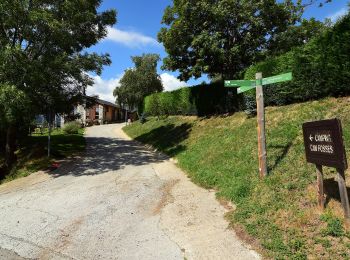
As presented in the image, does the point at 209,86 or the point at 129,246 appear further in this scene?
the point at 209,86

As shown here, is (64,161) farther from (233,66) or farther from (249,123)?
(233,66)

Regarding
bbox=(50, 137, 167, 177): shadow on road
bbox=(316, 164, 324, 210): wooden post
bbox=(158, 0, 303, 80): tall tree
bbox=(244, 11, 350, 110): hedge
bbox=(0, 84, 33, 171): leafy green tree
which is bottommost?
bbox=(50, 137, 167, 177): shadow on road

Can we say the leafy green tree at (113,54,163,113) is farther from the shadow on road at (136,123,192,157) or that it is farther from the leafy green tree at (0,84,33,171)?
the leafy green tree at (0,84,33,171)

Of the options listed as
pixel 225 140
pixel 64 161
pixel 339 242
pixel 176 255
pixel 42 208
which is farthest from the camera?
pixel 64 161

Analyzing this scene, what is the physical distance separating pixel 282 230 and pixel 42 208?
6739mm

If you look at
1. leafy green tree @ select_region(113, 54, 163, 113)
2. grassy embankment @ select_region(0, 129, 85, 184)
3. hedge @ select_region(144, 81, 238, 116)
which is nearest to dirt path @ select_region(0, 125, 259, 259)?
grassy embankment @ select_region(0, 129, 85, 184)

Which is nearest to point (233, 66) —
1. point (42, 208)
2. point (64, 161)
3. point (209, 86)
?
point (209, 86)

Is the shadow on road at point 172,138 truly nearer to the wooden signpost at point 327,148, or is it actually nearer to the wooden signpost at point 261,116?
the wooden signpost at point 261,116

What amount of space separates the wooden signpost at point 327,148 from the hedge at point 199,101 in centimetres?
1208

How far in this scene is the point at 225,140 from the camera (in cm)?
1455

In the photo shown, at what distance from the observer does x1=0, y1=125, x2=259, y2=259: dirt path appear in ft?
22.4

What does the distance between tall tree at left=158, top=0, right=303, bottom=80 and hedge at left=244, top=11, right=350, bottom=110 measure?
5.37 m

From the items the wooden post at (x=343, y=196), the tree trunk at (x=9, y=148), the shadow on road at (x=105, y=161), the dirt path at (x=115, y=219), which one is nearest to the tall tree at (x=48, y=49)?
the tree trunk at (x=9, y=148)

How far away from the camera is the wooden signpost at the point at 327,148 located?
20.0 feet
